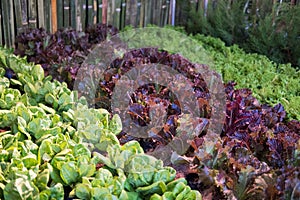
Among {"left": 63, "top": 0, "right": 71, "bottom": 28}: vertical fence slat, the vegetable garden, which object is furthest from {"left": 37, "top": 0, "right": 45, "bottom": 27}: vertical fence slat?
the vegetable garden

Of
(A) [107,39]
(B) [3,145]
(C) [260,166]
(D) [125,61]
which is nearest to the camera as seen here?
(C) [260,166]

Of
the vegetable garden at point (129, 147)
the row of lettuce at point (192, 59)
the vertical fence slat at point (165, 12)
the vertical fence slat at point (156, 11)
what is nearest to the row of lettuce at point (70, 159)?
the vegetable garden at point (129, 147)

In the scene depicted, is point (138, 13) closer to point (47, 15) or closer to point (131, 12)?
point (131, 12)

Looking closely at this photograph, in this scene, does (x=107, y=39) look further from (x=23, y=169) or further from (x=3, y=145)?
(x=23, y=169)

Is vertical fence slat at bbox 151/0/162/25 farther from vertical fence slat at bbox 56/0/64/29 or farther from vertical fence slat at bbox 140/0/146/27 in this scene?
vertical fence slat at bbox 56/0/64/29

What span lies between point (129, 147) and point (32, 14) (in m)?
2.55

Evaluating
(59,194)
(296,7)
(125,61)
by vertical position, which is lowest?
(59,194)

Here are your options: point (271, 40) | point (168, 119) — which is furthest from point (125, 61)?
point (271, 40)

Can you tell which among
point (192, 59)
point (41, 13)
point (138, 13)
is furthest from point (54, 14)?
point (192, 59)

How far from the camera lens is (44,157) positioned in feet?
5.45

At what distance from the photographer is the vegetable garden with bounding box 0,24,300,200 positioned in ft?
4.92

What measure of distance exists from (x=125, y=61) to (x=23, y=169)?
1.48 m

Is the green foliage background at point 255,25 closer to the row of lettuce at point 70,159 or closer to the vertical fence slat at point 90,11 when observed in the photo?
the vertical fence slat at point 90,11

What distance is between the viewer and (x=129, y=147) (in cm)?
173
